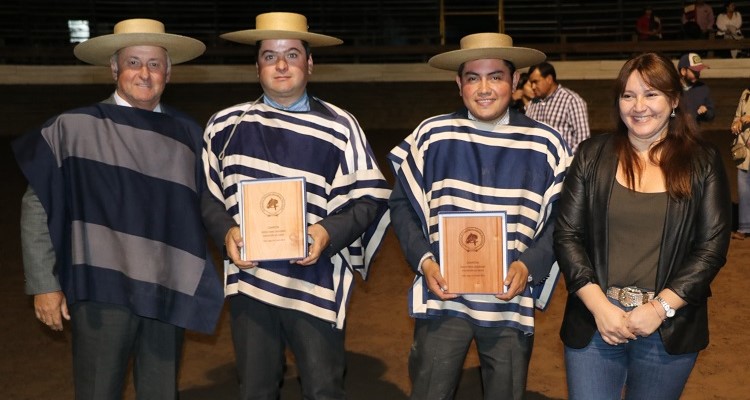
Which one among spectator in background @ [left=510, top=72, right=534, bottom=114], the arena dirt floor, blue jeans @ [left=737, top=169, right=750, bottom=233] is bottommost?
the arena dirt floor

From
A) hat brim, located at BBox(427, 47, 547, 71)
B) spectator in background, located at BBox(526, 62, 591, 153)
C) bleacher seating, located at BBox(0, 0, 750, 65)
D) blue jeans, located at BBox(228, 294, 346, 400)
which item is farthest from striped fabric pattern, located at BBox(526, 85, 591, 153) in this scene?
bleacher seating, located at BBox(0, 0, 750, 65)

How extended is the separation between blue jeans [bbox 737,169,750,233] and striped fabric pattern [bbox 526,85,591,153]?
176 cm

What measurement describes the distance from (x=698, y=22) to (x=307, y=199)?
1758cm

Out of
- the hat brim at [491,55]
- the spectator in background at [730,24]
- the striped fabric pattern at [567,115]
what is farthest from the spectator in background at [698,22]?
the hat brim at [491,55]

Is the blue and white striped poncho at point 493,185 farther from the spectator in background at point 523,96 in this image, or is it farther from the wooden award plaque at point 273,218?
the spectator in background at point 523,96

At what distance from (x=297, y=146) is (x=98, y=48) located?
885 mm

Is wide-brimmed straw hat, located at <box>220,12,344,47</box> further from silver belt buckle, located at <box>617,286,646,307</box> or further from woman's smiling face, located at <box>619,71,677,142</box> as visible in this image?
silver belt buckle, located at <box>617,286,646,307</box>

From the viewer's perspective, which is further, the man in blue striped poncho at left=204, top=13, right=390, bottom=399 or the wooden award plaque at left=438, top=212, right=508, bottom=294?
the man in blue striped poncho at left=204, top=13, right=390, bottom=399

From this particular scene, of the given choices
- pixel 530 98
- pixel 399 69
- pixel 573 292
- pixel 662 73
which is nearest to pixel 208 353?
pixel 573 292

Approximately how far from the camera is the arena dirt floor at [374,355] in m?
4.70

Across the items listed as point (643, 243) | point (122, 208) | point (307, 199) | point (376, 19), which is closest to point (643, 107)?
point (643, 243)

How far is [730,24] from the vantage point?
60.8 feet

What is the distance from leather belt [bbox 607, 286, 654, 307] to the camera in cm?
276

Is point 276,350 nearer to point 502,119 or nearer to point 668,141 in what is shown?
point 502,119
